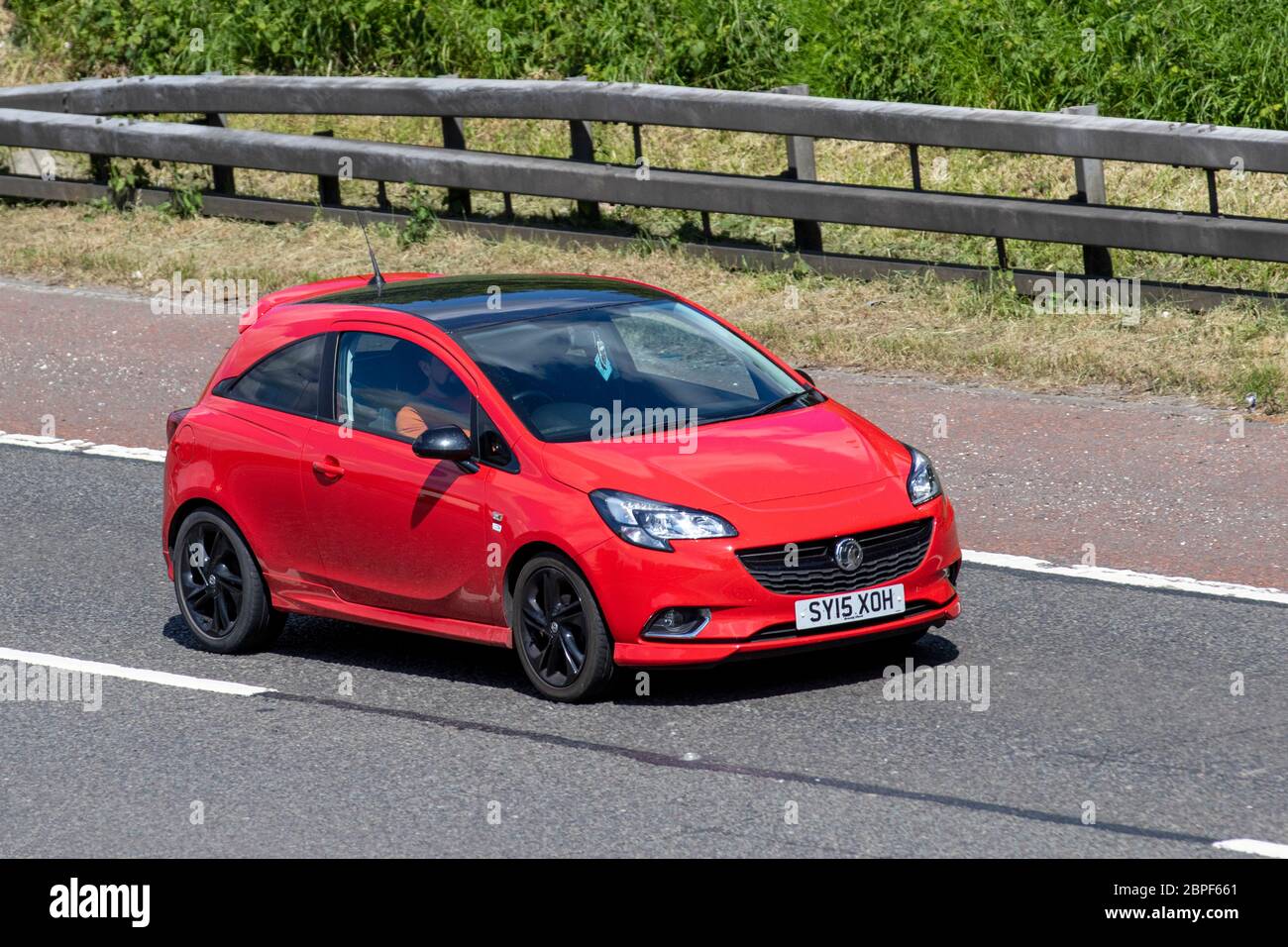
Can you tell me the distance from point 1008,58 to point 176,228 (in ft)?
23.0

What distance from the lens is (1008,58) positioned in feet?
55.6

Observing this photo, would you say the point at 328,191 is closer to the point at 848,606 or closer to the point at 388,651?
the point at 388,651

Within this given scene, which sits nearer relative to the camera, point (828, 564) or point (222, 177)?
point (828, 564)

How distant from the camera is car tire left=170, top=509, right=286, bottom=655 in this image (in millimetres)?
8992

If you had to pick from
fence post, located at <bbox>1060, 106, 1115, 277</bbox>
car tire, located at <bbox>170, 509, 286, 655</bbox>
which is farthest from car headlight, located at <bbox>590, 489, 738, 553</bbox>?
fence post, located at <bbox>1060, 106, 1115, 277</bbox>

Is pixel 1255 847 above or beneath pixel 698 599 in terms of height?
beneath

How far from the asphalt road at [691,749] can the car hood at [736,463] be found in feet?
2.67

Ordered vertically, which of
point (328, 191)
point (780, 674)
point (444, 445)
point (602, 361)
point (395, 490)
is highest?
point (602, 361)

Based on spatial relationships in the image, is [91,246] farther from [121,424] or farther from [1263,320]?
[1263,320]

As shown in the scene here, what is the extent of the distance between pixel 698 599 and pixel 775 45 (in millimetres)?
11385

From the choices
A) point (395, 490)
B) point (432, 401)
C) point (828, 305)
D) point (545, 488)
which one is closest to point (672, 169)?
point (828, 305)

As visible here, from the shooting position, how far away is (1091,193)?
1326 cm

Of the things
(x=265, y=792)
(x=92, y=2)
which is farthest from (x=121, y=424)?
(x=92, y=2)

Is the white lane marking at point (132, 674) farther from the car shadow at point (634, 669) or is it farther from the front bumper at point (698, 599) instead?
the front bumper at point (698, 599)
